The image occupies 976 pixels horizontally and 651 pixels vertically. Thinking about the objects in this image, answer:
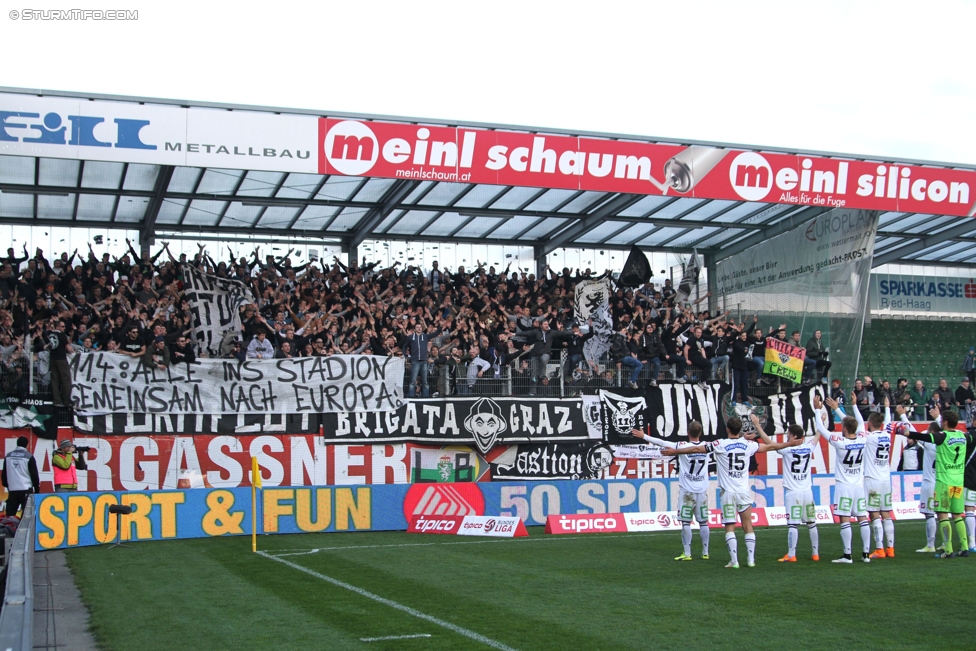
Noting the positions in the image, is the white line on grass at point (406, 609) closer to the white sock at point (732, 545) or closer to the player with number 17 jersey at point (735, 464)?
the white sock at point (732, 545)

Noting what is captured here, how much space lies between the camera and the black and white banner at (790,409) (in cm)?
2812

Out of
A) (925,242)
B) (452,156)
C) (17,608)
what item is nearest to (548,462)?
(452,156)

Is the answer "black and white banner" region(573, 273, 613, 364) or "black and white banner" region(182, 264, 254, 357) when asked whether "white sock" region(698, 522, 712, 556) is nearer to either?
"black and white banner" region(573, 273, 613, 364)

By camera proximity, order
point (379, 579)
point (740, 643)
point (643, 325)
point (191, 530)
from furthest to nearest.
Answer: point (643, 325)
point (191, 530)
point (379, 579)
point (740, 643)

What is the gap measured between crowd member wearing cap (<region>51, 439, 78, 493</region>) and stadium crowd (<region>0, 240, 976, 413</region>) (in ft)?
9.95

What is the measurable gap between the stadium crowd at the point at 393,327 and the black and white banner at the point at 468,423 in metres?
0.46

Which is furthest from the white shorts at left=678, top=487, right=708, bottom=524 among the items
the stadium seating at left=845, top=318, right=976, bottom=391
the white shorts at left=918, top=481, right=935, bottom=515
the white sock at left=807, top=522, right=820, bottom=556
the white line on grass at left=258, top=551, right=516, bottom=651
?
the stadium seating at left=845, top=318, right=976, bottom=391

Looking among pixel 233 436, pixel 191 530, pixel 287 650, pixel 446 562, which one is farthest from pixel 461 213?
pixel 287 650

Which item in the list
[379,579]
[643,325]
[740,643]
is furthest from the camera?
[643,325]

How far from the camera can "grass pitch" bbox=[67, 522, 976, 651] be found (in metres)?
9.25

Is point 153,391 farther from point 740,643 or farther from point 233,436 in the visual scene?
point 740,643

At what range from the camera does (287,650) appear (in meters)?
8.89

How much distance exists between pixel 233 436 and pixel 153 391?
215 cm

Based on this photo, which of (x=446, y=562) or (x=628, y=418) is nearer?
(x=446, y=562)
